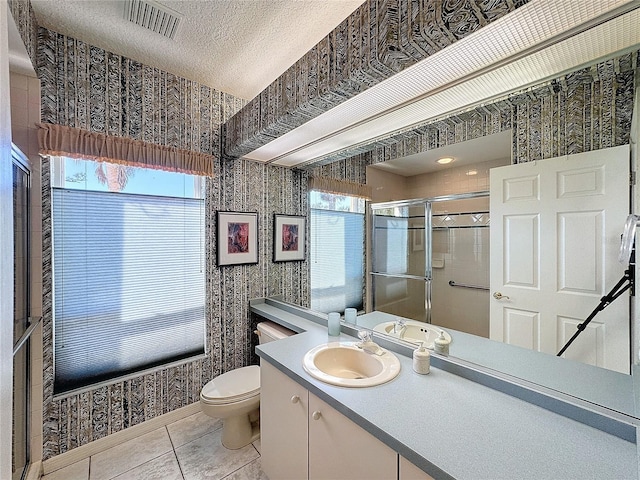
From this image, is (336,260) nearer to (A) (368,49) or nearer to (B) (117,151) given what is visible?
(A) (368,49)

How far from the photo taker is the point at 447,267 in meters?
1.39

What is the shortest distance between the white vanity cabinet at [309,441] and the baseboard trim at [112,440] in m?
0.97

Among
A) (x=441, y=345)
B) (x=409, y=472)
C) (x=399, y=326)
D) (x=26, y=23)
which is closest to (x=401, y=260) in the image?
(x=399, y=326)

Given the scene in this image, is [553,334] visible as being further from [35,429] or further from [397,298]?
[35,429]

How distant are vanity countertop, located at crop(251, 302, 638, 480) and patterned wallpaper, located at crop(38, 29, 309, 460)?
4.31ft

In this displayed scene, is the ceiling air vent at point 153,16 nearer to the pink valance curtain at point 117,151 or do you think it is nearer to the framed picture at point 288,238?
the pink valance curtain at point 117,151

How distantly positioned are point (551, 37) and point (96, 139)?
2402 millimetres

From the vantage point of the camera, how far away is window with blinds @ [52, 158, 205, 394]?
1.71m

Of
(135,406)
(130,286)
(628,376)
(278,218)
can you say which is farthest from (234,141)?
(628,376)

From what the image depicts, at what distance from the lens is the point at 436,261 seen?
144 cm

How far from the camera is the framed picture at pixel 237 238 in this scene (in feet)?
7.51

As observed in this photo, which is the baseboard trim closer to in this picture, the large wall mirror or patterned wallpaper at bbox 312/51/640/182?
the large wall mirror

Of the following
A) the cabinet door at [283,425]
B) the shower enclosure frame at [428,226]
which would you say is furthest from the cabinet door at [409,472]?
the shower enclosure frame at [428,226]

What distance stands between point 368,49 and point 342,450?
158 cm
